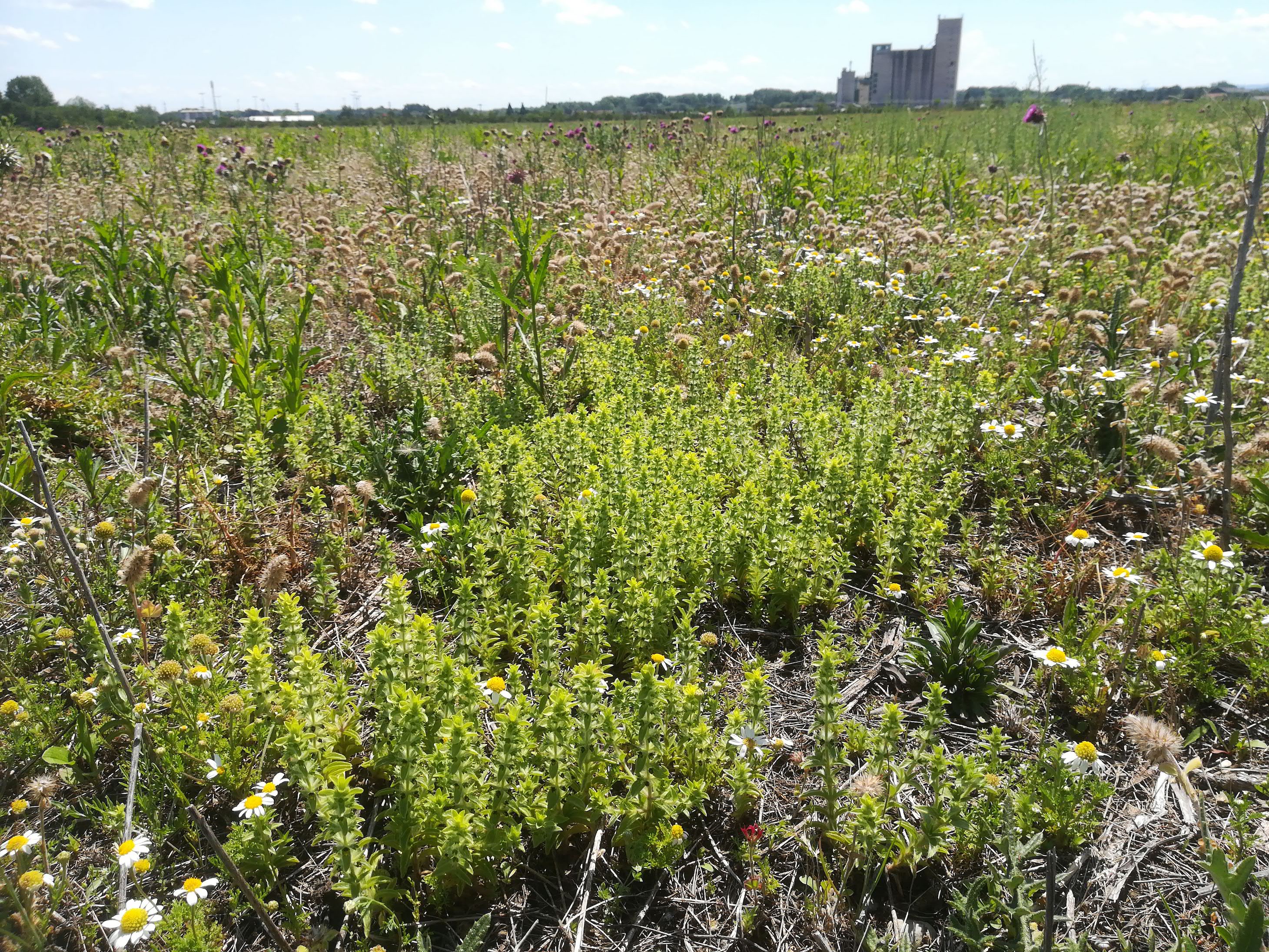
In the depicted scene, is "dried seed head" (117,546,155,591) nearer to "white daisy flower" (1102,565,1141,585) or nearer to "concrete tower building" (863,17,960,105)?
"white daisy flower" (1102,565,1141,585)

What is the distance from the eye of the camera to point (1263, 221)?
732cm

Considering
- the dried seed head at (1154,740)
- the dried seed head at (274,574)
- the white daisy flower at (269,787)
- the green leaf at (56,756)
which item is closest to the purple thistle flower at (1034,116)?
the dried seed head at (1154,740)

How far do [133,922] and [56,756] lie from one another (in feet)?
2.81

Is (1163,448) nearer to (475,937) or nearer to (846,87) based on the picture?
(475,937)

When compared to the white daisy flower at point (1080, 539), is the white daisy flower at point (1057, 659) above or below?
below

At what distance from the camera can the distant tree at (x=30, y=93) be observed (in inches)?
845

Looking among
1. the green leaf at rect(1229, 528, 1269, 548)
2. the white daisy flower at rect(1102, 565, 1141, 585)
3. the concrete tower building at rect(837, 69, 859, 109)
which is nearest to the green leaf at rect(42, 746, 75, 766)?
the white daisy flower at rect(1102, 565, 1141, 585)

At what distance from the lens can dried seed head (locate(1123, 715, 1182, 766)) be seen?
177 centimetres

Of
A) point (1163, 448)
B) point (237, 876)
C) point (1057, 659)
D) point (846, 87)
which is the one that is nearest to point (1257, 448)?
point (1163, 448)

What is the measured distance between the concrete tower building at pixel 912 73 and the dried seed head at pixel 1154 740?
72550mm

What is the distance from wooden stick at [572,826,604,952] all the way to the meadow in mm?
14

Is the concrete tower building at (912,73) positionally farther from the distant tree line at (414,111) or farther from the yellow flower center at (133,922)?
the yellow flower center at (133,922)

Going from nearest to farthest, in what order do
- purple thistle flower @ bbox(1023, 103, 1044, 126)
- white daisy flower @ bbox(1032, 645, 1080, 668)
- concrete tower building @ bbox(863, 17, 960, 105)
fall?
white daisy flower @ bbox(1032, 645, 1080, 668)
purple thistle flower @ bbox(1023, 103, 1044, 126)
concrete tower building @ bbox(863, 17, 960, 105)

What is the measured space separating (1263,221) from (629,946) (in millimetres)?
9235
